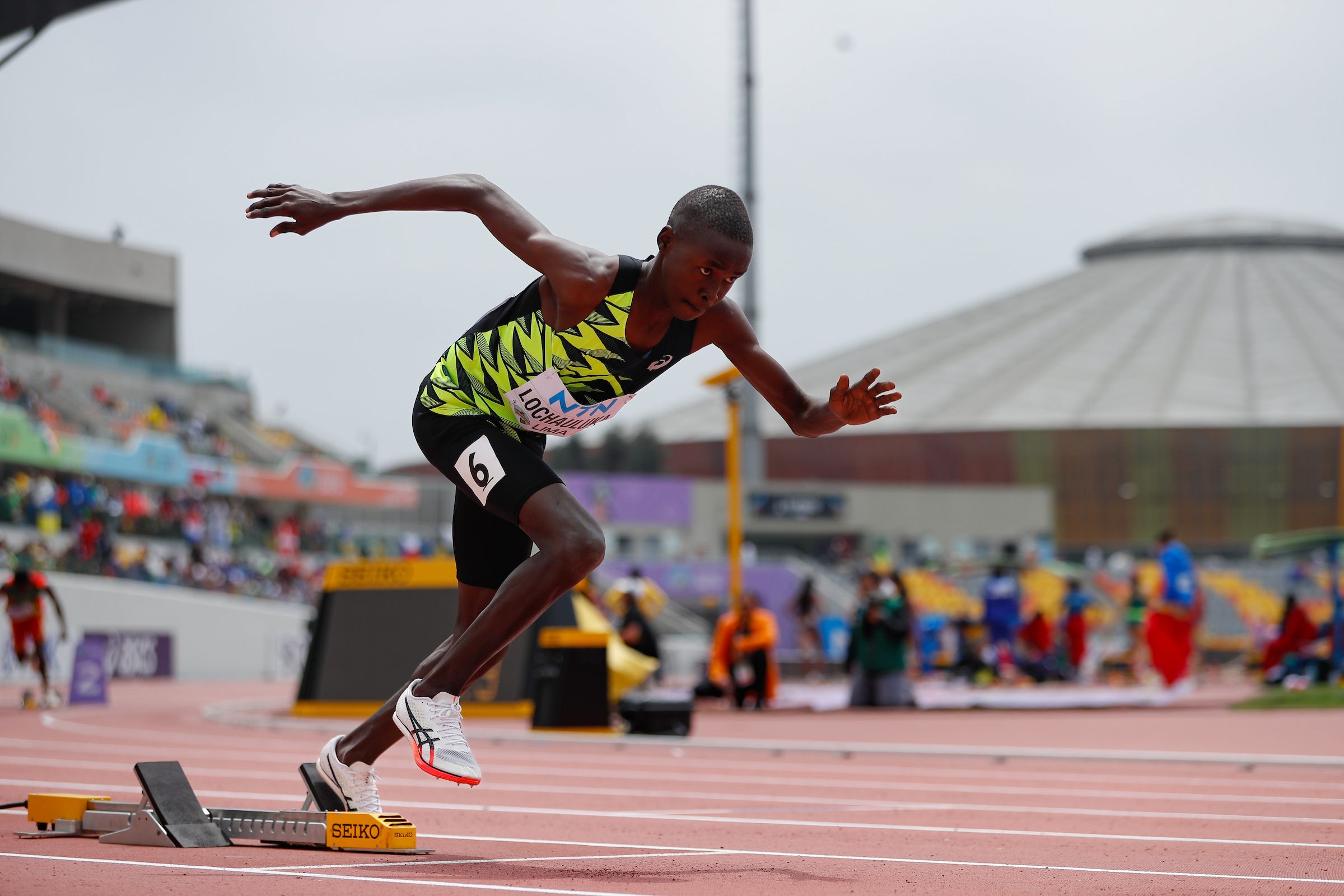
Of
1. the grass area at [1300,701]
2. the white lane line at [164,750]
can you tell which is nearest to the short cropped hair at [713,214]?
the white lane line at [164,750]

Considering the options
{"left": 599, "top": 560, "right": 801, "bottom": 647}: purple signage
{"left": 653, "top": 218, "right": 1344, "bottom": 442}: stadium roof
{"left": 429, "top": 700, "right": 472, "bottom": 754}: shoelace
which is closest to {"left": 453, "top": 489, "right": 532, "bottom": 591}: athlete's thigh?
{"left": 429, "top": 700, "right": 472, "bottom": 754}: shoelace

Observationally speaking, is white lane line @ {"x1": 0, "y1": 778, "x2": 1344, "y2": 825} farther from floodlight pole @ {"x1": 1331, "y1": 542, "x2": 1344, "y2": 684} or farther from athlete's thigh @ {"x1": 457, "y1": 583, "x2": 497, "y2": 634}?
floodlight pole @ {"x1": 1331, "y1": 542, "x2": 1344, "y2": 684}

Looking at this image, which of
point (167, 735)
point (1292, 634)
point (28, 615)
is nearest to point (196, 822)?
point (167, 735)

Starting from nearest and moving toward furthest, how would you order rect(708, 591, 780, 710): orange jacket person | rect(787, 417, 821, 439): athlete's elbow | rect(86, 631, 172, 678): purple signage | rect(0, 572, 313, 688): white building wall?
rect(787, 417, 821, 439): athlete's elbow
rect(708, 591, 780, 710): orange jacket person
rect(0, 572, 313, 688): white building wall
rect(86, 631, 172, 678): purple signage

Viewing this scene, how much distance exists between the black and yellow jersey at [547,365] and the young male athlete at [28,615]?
51.3ft

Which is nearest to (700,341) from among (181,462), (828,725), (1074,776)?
(1074,776)

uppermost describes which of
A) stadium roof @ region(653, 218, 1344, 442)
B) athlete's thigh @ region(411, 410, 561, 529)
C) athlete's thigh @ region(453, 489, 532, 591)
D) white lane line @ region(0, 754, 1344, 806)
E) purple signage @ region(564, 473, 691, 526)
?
stadium roof @ region(653, 218, 1344, 442)

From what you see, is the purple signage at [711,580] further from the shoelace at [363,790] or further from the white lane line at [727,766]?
the shoelace at [363,790]

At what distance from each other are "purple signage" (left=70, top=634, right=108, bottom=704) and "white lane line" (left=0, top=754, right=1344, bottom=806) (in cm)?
975

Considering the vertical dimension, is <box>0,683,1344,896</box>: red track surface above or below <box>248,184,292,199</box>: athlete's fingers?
below

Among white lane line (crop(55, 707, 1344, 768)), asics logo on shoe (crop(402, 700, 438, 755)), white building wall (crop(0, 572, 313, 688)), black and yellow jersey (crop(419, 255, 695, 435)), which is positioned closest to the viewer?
asics logo on shoe (crop(402, 700, 438, 755))

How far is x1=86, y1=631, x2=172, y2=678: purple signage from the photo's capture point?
99.5 feet

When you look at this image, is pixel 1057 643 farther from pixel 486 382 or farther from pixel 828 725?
pixel 486 382

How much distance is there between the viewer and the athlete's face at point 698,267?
4645 mm
